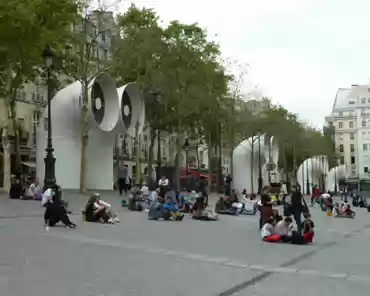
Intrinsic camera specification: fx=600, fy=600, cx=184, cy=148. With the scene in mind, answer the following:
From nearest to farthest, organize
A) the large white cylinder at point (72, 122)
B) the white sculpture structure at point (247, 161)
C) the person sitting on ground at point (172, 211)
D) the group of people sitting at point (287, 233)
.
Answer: the group of people sitting at point (287, 233) < the person sitting on ground at point (172, 211) < the large white cylinder at point (72, 122) < the white sculpture structure at point (247, 161)

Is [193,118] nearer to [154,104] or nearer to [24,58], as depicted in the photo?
[154,104]

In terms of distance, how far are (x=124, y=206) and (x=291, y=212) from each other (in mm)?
10474

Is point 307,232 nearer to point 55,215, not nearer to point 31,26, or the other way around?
point 55,215

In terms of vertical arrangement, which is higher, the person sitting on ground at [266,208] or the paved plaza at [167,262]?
the person sitting on ground at [266,208]

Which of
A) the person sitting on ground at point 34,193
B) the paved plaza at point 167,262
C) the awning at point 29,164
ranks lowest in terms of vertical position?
the paved plaza at point 167,262

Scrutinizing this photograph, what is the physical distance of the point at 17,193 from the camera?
29844 millimetres

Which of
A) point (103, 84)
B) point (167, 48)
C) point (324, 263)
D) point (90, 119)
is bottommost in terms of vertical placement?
point (324, 263)

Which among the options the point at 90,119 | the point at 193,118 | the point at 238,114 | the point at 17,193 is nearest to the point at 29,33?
Answer: the point at 17,193

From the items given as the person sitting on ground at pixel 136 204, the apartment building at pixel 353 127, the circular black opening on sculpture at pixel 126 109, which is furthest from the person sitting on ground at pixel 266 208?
the apartment building at pixel 353 127

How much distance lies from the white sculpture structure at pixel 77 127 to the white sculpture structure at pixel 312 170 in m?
52.5

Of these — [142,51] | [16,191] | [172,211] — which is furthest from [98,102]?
[172,211]

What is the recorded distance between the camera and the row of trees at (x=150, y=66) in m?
28.9

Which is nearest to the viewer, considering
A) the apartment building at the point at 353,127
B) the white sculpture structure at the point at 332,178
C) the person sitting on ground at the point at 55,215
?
the person sitting on ground at the point at 55,215

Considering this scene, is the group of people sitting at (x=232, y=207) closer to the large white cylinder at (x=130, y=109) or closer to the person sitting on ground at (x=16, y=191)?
the person sitting on ground at (x=16, y=191)
